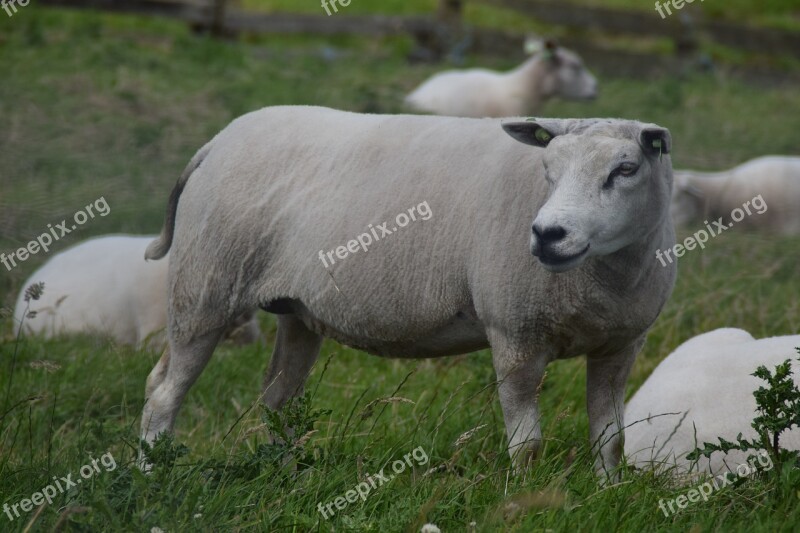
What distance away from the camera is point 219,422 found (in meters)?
4.94

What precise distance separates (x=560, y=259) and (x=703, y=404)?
1.33 m

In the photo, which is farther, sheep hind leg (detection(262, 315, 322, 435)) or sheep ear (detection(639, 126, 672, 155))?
sheep hind leg (detection(262, 315, 322, 435))

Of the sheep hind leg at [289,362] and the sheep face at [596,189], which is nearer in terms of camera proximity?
the sheep face at [596,189]

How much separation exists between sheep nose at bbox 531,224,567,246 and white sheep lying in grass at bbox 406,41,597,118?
9124 millimetres

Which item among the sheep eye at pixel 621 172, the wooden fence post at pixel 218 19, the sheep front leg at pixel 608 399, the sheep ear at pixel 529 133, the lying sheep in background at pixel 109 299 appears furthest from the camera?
the wooden fence post at pixel 218 19

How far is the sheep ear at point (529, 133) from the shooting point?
356 cm

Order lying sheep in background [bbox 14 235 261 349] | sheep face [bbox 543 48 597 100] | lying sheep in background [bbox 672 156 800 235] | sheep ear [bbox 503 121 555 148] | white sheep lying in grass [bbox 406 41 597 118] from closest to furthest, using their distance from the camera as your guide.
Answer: sheep ear [bbox 503 121 555 148]
lying sheep in background [bbox 14 235 261 349]
lying sheep in background [bbox 672 156 800 235]
white sheep lying in grass [bbox 406 41 597 118]
sheep face [bbox 543 48 597 100]

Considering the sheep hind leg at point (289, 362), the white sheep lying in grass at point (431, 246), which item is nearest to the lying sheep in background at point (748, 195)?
the sheep hind leg at point (289, 362)

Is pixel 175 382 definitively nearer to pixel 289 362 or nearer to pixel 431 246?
pixel 289 362

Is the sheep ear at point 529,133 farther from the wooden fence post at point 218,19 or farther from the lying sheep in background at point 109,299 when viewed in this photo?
the wooden fence post at point 218,19

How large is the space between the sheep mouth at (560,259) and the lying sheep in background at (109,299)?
3.15 m

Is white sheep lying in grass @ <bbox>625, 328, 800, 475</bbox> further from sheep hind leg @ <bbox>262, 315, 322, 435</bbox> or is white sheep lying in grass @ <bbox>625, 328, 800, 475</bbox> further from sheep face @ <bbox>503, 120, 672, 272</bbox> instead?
sheep hind leg @ <bbox>262, 315, 322, 435</bbox>

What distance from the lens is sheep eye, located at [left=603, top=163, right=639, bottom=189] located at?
3.36m

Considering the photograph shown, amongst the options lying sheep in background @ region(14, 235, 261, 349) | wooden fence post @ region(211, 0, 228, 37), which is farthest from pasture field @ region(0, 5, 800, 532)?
wooden fence post @ region(211, 0, 228, 37)
